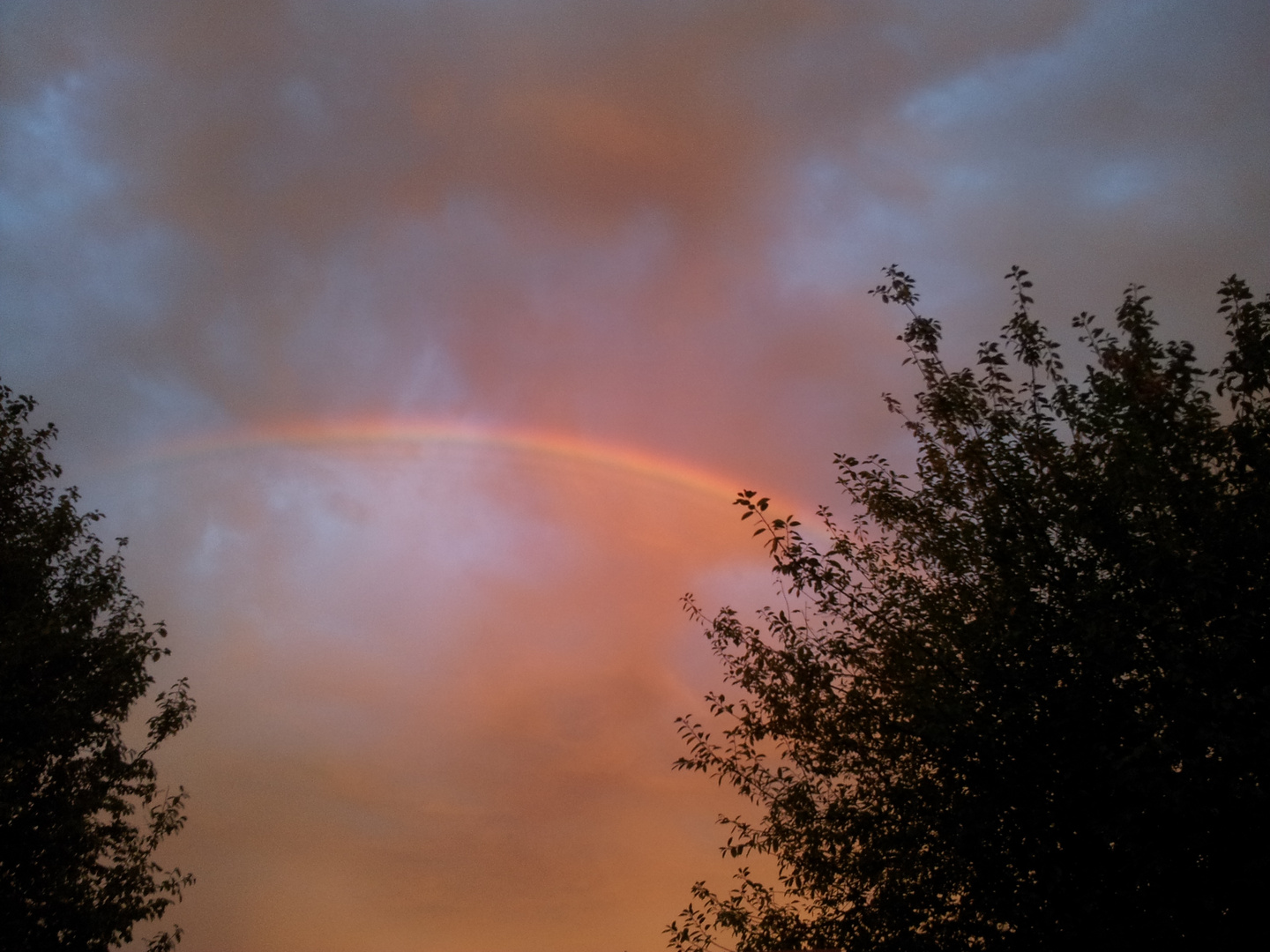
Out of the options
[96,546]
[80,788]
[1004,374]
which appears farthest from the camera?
[96,546]

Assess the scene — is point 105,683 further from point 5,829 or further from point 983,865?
point 983,865

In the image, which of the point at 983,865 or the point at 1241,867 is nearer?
the point at 1241,867

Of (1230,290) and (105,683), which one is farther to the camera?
(105,683)

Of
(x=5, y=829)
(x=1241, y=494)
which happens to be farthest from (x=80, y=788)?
(x=1241, y=494)

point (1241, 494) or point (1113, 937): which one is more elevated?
point (1241, 494)

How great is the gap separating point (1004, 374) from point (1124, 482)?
2.42 m

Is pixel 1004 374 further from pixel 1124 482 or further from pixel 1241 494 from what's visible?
pixel 1241 494

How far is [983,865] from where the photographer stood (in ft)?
32.2

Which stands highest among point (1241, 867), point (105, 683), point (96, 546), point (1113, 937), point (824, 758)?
point (96, 546)

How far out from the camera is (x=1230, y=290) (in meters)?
11.4

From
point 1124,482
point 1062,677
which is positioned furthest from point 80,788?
point 1124,482

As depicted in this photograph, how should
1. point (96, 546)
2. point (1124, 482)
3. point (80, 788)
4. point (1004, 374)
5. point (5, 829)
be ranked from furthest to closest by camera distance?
point (96, 546), point (80, 788), point (5, 829), point (1004, 374), point (1124, 482)

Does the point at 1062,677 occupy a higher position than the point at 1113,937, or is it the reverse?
the point at 1062,677

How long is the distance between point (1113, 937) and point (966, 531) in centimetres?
451
